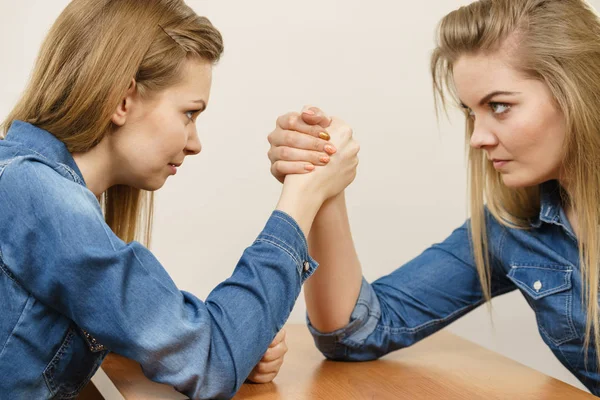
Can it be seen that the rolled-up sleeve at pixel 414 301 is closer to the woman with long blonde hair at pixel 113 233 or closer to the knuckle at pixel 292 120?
the woman with long blonde hair at pixel 113 233

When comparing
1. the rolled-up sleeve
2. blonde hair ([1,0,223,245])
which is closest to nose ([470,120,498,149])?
the rolled-up sleeve

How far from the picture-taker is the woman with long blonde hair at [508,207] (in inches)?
48.6

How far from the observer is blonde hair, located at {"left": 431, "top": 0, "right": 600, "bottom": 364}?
1.22m

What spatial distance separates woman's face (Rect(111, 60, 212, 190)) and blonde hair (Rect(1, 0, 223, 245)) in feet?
0.06

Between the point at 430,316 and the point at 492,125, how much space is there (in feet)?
1.28

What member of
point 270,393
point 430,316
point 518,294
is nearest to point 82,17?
point 270,393

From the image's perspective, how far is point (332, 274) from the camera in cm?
135

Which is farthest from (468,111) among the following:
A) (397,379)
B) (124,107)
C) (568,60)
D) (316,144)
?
(124,107)

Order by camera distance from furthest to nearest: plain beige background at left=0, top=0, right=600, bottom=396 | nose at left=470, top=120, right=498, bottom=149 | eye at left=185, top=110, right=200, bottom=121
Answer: plain beige background at left=0, top=0, right=600, bottom=396 → nose at left=470, top=120, right=498, bottom=149 → eye at left=185, top=110, right=200, bottom=121

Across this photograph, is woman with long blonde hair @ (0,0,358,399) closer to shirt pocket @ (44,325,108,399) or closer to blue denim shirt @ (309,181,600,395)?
shirt pocket @ (44,325,108,399)

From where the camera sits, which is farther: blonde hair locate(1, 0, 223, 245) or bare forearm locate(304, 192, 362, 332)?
bare forearm locate(304, 192, 362, 332)

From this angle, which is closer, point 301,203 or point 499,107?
point 301,203

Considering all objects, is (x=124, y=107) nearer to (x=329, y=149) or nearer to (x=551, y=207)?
(x=329, y=149)

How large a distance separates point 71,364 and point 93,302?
0.46ft
